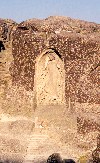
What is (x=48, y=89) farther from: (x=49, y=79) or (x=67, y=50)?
(x=67, y=50)

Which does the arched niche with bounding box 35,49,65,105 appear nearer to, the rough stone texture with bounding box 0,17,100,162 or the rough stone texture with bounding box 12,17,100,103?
the rough stone texture with bounding box 0,17,100,162

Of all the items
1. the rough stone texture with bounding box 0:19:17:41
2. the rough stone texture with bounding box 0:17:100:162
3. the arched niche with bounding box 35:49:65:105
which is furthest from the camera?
the rough stone texture with bounding box 0:19:17:41

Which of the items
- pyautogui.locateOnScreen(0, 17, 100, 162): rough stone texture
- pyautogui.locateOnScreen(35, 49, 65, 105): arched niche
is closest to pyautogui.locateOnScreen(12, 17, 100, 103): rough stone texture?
pyautogui.locateOnScreen(0, 17, 100, 162): rough stone texture

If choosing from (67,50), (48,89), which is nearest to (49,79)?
(48,89)

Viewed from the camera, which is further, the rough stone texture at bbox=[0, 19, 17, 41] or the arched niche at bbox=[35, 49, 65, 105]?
the rough stone texture at bbox=[0, 19, 17, 41]

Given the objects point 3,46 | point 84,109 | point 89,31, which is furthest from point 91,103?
point 3,46

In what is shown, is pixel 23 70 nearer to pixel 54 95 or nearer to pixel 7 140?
pixel 54 95

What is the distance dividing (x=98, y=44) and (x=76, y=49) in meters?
0.75

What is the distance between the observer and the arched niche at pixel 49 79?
1285 centimetres

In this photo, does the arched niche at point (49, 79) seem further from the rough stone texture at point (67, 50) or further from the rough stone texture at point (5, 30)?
the rough stone texture at point (5, 30)

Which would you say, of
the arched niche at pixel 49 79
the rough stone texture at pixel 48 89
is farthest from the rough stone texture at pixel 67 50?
the arched niche at pixel 49 79

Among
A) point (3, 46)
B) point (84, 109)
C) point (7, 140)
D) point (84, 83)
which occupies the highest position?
point (3, 46)

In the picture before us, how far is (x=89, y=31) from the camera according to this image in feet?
42.4

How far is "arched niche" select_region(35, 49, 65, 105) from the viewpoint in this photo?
1285 centimetres
